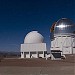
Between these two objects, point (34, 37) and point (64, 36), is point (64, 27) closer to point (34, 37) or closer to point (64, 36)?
point (64, 36)

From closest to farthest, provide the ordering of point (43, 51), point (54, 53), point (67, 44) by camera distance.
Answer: point (54, 53)
point (43, 51)
point (67, 44)

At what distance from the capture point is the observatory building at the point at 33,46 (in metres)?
77.9

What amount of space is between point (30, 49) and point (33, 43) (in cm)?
242

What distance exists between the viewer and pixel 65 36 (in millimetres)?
81875

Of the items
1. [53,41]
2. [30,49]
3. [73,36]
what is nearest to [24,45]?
[30,49]

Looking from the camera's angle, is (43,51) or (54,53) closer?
(54,53)

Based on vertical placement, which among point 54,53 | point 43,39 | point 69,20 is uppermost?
point 69,20

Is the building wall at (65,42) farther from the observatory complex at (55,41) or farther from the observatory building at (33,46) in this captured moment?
the observatory building at (33,46)

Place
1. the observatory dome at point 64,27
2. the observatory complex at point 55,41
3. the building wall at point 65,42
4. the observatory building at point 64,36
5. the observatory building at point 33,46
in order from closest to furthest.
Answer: the observatory building at point 33,46 < the observatory complex at point 55,41 < the observatory dome at point 64,27 < the observatory building at point 64,36 < the building wall at point 65,42

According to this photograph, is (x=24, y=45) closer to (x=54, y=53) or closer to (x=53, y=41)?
(x=53, y=41)

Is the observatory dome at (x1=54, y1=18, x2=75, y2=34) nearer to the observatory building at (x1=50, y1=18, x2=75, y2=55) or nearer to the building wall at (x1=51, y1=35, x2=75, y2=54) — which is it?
the observatory building at (x1=50, y1=18, x2=75, y2=55)

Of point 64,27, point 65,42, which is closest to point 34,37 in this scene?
point 64,27

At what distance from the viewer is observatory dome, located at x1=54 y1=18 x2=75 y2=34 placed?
8000 cm

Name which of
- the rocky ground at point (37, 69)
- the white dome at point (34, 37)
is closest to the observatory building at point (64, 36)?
the white dome at point (34, 37)
